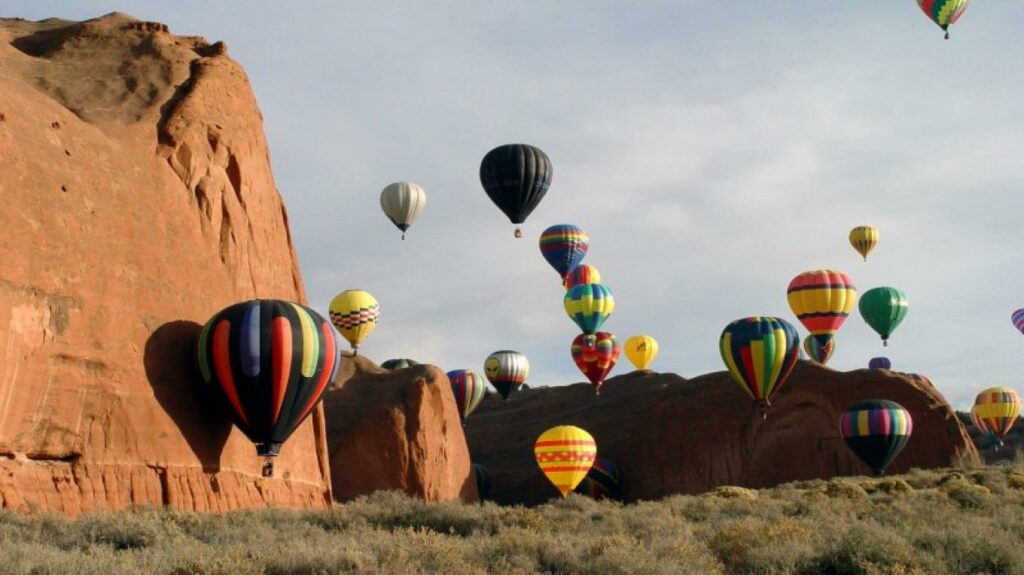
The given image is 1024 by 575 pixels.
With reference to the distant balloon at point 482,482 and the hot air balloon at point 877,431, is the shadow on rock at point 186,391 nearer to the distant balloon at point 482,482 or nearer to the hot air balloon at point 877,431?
the hot air balloon at point 877,431

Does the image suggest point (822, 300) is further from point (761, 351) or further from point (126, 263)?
point (126, 263)

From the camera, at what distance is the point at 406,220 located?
61.3 metres

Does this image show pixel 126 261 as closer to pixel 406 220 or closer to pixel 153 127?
pixel 153 127

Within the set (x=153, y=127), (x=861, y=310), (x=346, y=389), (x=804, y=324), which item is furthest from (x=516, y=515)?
(x=861, y=310)

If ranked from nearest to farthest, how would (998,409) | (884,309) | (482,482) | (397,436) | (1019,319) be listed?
1. (397,436)
2. (482,482)
3. (884,309)
4. (998,409)
5. (1019,319)

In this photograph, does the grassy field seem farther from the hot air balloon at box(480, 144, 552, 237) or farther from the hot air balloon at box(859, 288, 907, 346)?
the hot air balloon at box(859, 288, 907, 346)

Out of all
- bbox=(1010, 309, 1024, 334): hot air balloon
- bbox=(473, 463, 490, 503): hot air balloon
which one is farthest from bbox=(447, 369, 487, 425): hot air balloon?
bbox=(1010, 309, 1024, 334): hot air balloon

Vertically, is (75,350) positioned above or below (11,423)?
above

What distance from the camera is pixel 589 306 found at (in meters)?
71.2

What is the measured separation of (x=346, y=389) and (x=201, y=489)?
2314cm

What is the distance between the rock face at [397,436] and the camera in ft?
150

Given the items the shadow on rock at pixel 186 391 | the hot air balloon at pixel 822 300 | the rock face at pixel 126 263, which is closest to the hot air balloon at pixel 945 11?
the hot air balloon at pixel 822 300

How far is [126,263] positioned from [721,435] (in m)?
40.5

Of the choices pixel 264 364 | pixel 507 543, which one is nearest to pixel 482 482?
pixel 264 364
